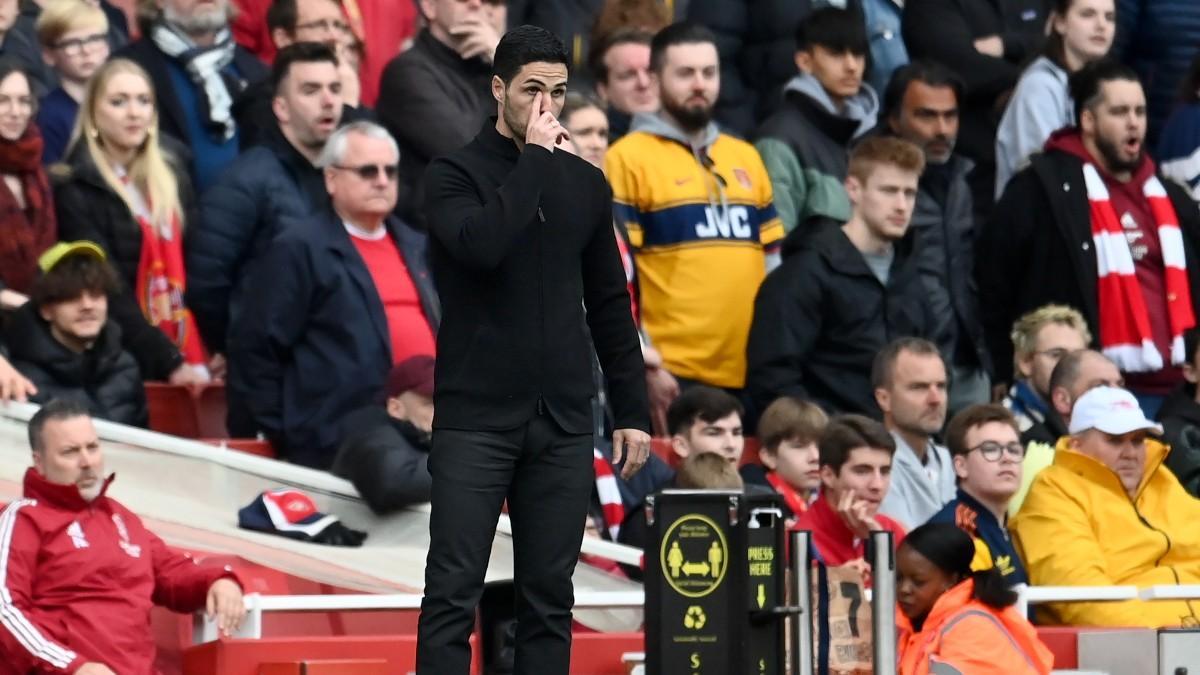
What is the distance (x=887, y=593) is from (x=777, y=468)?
291cm

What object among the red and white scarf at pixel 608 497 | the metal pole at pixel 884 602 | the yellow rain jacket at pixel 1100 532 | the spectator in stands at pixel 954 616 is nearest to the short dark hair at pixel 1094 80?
the yellow rain jacket at pixel 1100 532

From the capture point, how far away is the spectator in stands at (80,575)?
799cm

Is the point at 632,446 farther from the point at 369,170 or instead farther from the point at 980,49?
the point at 980,49

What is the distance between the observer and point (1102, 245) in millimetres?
12078

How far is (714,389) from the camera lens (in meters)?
10.3

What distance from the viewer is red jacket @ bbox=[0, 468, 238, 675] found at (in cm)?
798

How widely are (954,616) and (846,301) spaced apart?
3.15m

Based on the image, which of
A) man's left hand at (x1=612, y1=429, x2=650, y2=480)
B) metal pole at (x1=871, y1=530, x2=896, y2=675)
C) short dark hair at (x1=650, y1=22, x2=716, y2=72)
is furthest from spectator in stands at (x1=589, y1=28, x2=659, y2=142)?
man's left hand at (x1=612, y1=429, x2=650, y2=480)

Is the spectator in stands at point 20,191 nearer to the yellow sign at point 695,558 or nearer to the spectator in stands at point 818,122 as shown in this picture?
the spectator in stands at point 818,122

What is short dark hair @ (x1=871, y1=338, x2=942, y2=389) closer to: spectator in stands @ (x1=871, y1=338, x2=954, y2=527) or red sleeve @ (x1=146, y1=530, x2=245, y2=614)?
spectator in stands @ (x1=871, y1=338, x2=954, y2=527)

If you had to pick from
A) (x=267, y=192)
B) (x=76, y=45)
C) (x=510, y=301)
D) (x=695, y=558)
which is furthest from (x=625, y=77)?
(x=510, y=301)

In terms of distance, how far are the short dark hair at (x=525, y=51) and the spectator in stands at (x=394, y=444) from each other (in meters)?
2.83

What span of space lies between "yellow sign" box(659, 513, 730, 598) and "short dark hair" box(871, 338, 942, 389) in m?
3.77

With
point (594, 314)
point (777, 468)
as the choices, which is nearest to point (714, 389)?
point (777, 468)
